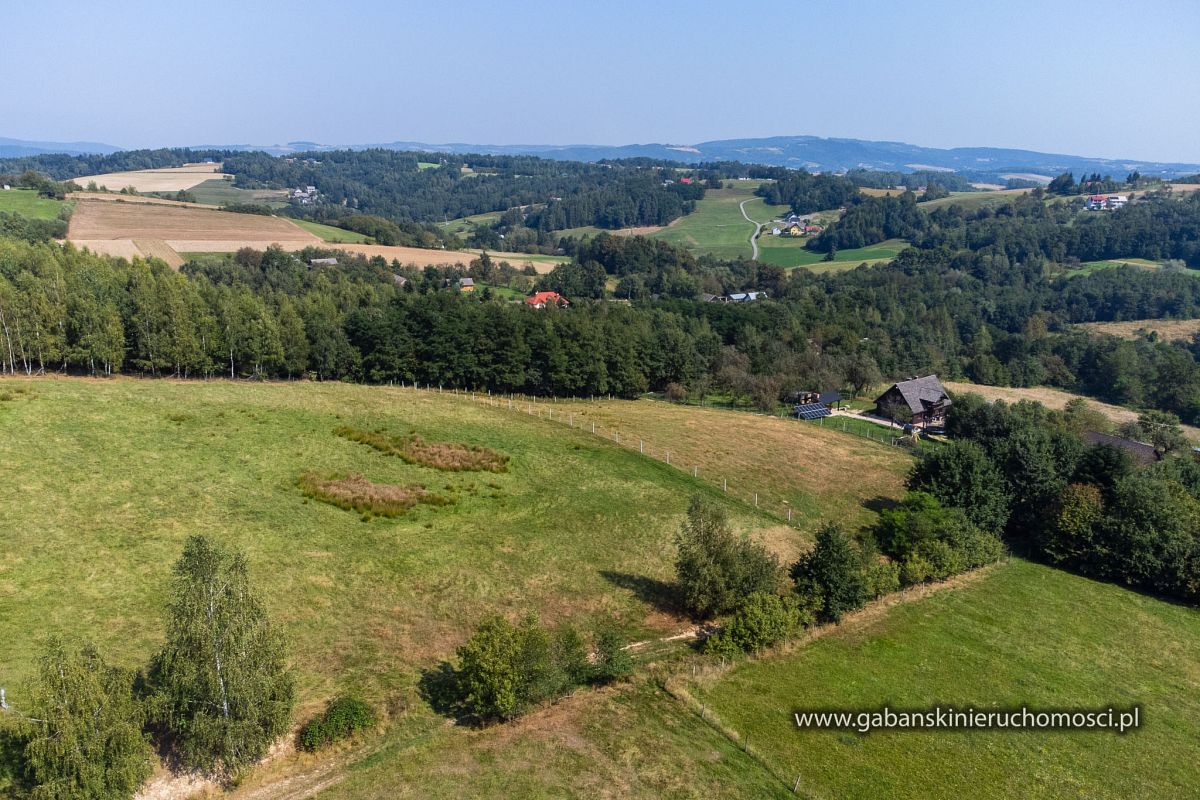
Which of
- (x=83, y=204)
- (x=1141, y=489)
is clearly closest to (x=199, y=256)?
(x=83, y=204)

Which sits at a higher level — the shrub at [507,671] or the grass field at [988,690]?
the shrub at [507,671]

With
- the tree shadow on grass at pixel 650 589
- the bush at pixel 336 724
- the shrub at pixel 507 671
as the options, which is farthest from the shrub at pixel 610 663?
the bush at pixel 336 724

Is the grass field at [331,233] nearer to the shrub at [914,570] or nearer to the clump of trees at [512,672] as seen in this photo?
the shrub at [914,570]

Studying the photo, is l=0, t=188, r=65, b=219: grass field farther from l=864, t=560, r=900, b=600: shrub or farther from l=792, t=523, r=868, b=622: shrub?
l=864, t=560, r=900, b=600: shrub

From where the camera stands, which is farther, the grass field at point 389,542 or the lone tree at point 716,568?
the lone tree at point 716,568

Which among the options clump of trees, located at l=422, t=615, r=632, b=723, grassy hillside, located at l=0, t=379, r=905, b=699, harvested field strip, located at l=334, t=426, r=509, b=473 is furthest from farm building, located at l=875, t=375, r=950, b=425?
clump of trees, located at l=422, t=615, r=632, b=723

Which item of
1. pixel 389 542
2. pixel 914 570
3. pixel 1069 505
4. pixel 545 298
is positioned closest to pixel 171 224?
pixel 545 298
